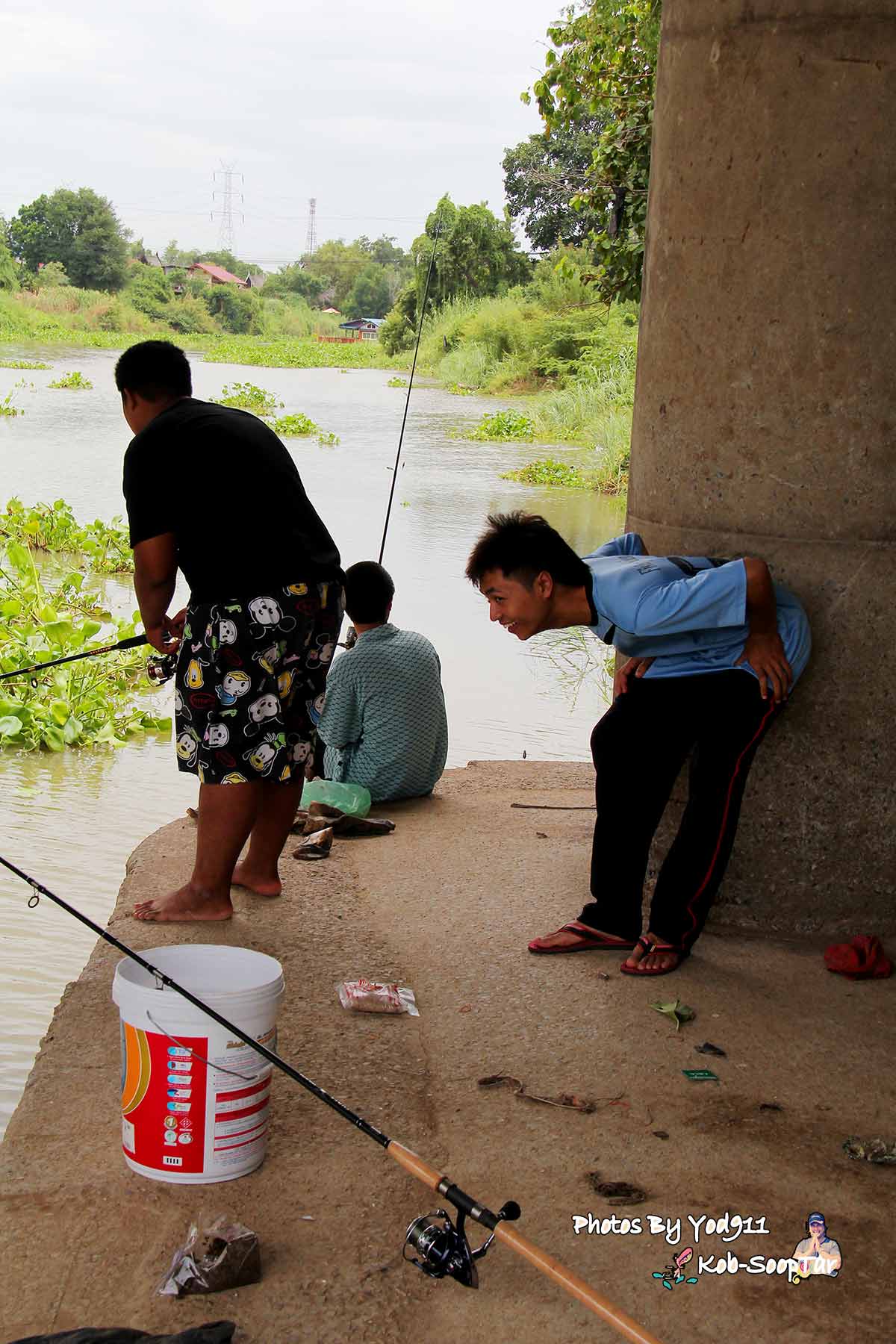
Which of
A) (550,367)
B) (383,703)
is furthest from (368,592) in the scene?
(550,367)

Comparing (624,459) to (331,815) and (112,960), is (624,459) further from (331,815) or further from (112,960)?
(112,960)

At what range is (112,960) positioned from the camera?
2.67 m

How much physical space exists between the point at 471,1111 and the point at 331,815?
1605 mm

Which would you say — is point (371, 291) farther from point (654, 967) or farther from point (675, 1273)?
point (675, 1273)

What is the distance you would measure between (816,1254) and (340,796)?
88.4 inches

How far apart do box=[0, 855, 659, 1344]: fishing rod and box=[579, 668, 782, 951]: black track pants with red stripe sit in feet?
3.31

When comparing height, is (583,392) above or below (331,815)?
above

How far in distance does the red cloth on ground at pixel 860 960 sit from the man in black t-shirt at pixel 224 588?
3.97 ft

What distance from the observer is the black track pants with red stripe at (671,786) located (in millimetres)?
2625

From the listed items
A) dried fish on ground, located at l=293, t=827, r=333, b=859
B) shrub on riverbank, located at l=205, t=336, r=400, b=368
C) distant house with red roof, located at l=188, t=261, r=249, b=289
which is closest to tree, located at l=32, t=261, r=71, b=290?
distant house with red roof, located at l=188, t=261, r=249, b=289

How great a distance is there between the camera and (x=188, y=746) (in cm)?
278

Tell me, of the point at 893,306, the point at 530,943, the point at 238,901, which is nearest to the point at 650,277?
the point at 893,306

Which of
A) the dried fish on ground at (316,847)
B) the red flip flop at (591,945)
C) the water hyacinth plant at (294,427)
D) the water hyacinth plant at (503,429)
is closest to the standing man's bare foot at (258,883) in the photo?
the dried fish on ground at (316,847)

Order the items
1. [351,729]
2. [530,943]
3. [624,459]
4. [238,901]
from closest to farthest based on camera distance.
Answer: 1. [530,943]
2. [238,901]
3. [351,729]
4. [624,459]
